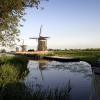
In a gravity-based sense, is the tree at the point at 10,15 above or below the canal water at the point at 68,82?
above

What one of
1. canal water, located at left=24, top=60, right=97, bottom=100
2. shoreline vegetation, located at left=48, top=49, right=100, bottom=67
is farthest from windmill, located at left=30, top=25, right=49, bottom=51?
canal water, located at left=24, top=60, right=97, bottom=100

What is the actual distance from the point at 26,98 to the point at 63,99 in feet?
7.40

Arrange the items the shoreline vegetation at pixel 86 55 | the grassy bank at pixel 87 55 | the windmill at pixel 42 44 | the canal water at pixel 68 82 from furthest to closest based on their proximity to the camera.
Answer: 1. the windmill at pixel 42 44
2. the grassy bank at pixel 87 55
3. the shoreline vegetation at pixel 86 55
4. the canal water at pixel 68 82

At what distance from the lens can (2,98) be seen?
31.8 feet

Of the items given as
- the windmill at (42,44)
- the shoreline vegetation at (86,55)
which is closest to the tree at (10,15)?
the shoreline vegetation at (86,55)

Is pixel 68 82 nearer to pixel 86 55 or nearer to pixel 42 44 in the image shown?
pixel 86 55

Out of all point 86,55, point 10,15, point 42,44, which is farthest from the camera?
point 42,44

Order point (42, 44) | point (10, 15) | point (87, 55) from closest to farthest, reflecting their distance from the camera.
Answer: point (10, 15) → point (87, 55) → point (42, 44)

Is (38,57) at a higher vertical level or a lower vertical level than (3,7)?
lower

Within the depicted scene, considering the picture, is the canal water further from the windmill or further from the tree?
the windmill

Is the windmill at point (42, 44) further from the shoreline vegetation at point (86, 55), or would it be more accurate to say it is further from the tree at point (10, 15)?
the tree at point (10, 15)

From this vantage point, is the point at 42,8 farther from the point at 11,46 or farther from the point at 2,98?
the point at 2,98

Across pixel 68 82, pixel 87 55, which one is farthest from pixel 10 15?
pixel 87 55

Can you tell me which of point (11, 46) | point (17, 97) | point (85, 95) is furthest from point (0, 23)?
point (17, 97)
